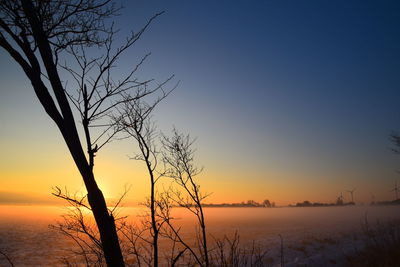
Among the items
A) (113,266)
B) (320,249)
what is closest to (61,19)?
(113,266)

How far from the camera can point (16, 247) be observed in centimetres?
3078

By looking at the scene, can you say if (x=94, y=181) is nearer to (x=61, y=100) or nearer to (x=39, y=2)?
A: (x=61, y=100)

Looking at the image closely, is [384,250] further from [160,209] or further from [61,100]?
[61,100]

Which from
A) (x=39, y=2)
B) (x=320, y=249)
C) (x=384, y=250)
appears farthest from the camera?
(x=320, y=249)

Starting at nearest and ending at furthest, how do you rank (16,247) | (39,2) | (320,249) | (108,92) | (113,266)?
(113,266) → (39,2) → (108,92) → (320,249) → (16,247)

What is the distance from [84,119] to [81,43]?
135 cm

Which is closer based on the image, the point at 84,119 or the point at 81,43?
the point at 84,119

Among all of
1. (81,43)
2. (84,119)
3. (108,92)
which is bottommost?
(84,119)

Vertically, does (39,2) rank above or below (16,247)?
above

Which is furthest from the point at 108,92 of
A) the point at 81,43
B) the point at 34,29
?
the point at 34,29

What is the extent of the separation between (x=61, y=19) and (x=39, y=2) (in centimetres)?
33

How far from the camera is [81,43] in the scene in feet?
14.9

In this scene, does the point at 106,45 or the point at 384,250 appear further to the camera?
the point at 384,250

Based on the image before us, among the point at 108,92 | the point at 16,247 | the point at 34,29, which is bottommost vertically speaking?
the point at 16,247
